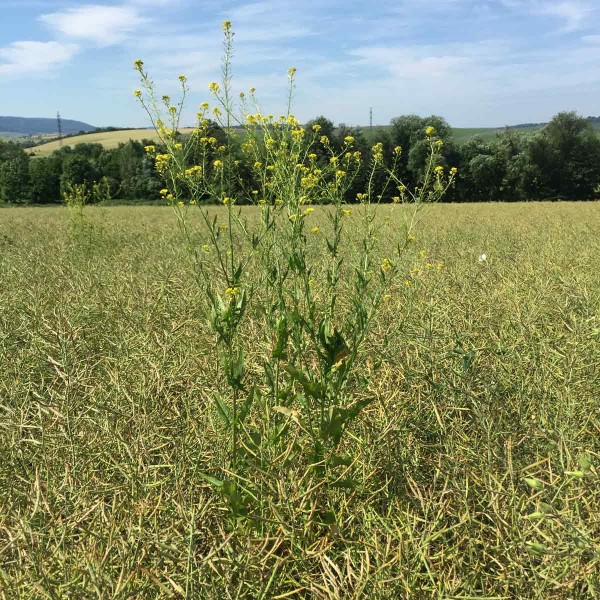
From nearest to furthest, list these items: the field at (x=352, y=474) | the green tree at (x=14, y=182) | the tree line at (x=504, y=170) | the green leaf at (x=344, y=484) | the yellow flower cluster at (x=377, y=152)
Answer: the field at (x=352, y=474) → the green leaf at (x=344, y=484) → the yellow flower cluster at (x=377, y=152) → the tree line at (x=504, y=170) → the green tree at (x=14, y=182)

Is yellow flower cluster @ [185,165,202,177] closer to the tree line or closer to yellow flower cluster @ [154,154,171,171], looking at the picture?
yellow flower cluster @ [154,154,171,171]

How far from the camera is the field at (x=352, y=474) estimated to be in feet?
4.46

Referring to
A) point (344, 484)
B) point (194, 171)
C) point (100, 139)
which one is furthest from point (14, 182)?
point (344, 484)

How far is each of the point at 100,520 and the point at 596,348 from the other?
207cm

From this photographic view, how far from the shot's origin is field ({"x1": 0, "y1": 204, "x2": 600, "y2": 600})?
1.36 metres

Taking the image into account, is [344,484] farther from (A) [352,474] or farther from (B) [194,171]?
(B) [194,171]

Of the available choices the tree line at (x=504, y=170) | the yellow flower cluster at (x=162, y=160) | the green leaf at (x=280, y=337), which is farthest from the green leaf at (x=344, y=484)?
the tree line at (x=504, y=170)

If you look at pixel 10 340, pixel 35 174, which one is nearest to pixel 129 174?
pixel 35 174

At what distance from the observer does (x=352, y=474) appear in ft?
6.27

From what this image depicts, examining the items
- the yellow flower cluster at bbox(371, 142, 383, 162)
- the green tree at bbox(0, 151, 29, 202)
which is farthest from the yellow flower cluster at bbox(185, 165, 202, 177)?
the green tree at bbox(0, 151, 29, 202)

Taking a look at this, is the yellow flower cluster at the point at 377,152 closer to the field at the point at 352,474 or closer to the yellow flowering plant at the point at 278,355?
the yellow flowering plant at the point at 278,355

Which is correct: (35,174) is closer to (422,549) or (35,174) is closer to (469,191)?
(469,191)

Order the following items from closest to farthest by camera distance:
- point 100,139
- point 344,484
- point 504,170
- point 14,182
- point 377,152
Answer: point 344,484 → point 377,152 → point 504,170 → point 14,182 → point 100,139

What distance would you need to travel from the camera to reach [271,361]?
2357 mm
